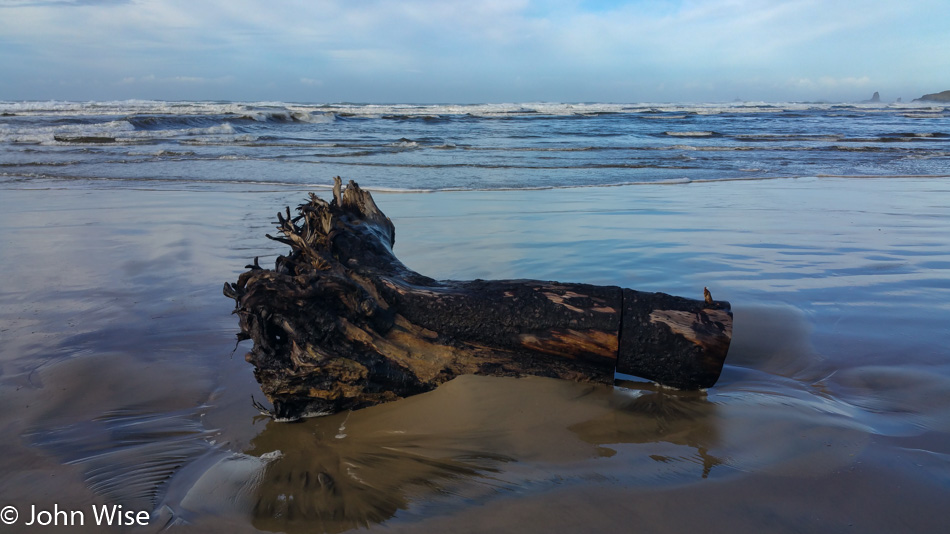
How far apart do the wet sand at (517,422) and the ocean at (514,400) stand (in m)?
0.01

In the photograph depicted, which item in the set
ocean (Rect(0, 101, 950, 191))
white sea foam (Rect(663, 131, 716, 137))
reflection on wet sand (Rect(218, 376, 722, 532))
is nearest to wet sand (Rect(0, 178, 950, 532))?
reflection on wet sand (Rect(218, 376, 722, 532))

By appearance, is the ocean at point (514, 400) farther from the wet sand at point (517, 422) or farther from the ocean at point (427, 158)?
the ocean at point (427, 158)

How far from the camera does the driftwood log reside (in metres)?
2.35

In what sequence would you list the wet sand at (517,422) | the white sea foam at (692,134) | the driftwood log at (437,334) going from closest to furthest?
the wet sand at (517,422)
the driftwood log at (437,334)
the white sea foam at (692,134)

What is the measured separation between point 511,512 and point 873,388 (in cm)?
176

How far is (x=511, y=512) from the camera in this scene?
180 cm

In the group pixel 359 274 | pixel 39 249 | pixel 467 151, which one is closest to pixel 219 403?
pixel 359 274

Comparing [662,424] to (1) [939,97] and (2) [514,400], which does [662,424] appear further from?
(1) [939,97]

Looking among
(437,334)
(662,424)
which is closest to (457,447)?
(437,334)

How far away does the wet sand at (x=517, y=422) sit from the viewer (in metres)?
1.82

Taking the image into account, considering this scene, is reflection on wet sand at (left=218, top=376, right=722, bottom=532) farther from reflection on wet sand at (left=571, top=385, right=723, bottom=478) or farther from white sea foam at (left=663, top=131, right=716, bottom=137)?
white sea foam at (left=663, top=131, right=716, bottom=137)

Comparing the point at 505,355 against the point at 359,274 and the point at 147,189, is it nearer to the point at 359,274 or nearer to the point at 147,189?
the point at 359,274

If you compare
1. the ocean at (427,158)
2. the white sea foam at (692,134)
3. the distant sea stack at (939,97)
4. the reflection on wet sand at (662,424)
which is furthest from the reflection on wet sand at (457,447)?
the distant sea stack at (939,97)

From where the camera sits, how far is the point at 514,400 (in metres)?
2.41
